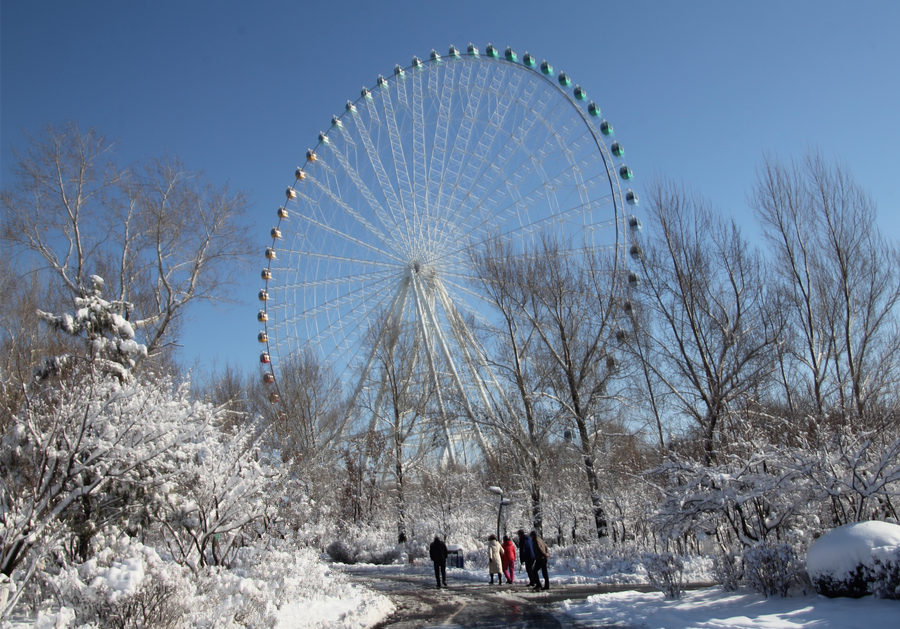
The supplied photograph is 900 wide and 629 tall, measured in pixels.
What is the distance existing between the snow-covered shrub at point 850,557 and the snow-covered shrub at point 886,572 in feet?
0.14

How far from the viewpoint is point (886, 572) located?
276 inches

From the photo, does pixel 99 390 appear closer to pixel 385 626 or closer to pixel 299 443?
pixel 385 626

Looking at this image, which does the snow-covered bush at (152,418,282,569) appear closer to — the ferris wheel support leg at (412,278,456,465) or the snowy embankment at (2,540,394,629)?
the snowy embankment at (2,540,394,629)

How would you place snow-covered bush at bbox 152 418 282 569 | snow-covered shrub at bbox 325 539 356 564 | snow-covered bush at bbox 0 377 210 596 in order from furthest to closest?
snow-covered shrub at bbox 325 539 356 564 → snow-covered bush at bbox 152 418 282 569 → snow-covered bush at bbox 0 377 210 596

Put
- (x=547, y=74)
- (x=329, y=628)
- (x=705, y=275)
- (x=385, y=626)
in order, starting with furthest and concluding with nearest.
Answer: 1. (x=547, y=74)
2. (x=705, y=275)
3. (x=385, y=626)
4. (x=329, y=628)

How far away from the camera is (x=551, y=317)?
21906 millimetres

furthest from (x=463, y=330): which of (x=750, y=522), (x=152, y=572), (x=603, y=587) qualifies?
(x=152, y=572)

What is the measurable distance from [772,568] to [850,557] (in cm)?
118

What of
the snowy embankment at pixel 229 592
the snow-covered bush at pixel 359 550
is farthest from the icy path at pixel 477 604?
the snow-covered bush at pixel 359 550

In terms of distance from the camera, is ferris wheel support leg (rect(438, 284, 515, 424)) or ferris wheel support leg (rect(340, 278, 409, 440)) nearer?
ferris wheel support leg (rect(438, 284, 515, 424))

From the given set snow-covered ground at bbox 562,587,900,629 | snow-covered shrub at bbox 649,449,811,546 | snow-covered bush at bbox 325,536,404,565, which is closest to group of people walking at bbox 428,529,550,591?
snow-covered ground at bbox 562,587,900,629

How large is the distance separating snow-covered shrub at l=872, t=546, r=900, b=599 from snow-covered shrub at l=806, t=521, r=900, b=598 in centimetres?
4

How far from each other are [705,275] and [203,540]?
589 inches

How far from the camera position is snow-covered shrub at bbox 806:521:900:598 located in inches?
283
